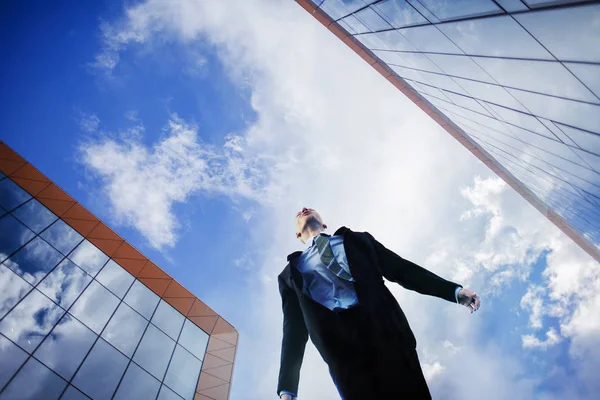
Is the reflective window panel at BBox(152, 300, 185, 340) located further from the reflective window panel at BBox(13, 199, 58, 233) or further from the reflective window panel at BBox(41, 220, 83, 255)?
the reflective window panel at BBox(13, 199, 58, 233)

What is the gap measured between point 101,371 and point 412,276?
10.1m

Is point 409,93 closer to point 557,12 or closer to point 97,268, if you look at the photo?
point 557,12

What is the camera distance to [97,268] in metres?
10.2

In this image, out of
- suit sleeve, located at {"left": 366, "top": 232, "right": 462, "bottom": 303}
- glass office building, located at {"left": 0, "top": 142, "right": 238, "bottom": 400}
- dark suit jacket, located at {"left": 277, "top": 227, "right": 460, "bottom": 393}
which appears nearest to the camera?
dark suit jacket, located at {"left": 277, "top": 227, "right": 460, "bottom": 393}

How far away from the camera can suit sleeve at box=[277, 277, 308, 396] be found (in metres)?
2.06

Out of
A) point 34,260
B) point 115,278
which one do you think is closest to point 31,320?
point 34,260

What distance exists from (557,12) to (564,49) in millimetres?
391

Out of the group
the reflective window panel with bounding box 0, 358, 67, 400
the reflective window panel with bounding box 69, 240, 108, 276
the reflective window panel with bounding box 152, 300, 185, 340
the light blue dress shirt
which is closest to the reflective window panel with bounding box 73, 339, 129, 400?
the reflective window panel with bounding box 0, 358, 67, 400

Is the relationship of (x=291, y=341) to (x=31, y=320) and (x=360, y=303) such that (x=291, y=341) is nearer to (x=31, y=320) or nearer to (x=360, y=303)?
(x=360, y=303)

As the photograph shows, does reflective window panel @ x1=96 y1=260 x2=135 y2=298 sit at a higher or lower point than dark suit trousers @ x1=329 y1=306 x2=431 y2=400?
higher

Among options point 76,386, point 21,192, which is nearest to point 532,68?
point 76,386

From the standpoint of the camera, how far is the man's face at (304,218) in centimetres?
325

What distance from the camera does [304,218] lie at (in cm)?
326

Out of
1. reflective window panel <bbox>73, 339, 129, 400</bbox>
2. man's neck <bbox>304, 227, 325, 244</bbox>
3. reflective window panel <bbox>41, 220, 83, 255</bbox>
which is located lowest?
man's neck <bbox>304, 227, 325, 244</bbox>
